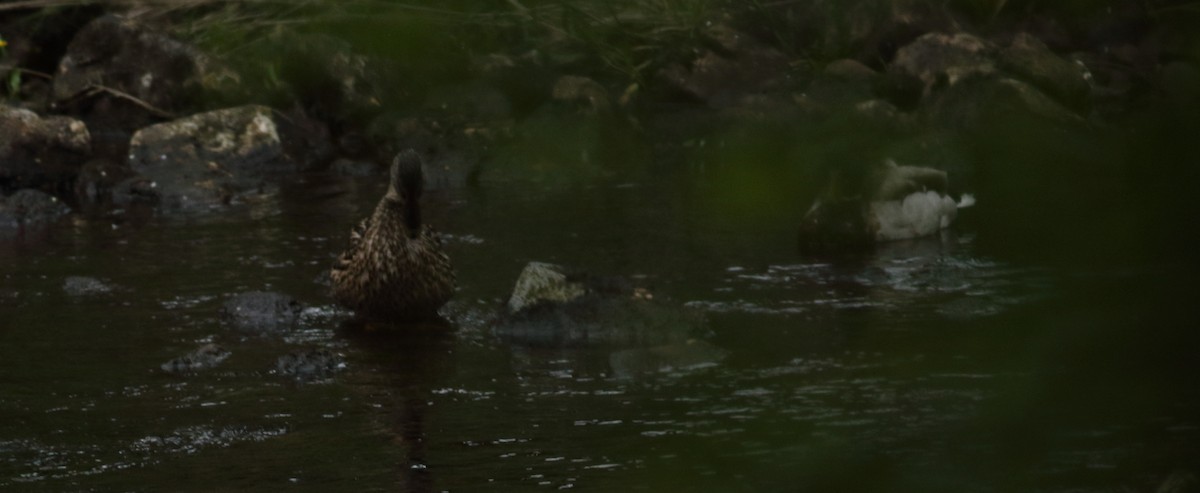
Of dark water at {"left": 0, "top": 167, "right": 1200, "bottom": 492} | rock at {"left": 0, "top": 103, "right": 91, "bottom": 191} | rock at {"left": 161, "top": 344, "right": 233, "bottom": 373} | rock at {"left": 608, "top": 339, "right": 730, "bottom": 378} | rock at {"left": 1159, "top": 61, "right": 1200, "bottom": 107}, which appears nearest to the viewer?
rock at {"left": 1159, "top": 61, "right": 1200, "bottom": 107}

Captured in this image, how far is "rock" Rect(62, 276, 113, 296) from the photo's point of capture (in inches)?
352

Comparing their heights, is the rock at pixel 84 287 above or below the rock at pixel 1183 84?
below

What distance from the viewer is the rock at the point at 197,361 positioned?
7.10 m

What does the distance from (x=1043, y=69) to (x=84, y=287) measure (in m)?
4.86

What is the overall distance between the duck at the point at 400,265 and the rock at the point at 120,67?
7.37m

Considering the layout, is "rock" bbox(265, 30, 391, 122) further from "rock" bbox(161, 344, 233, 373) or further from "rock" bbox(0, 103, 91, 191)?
"rock" bbox(0, 103, 91, 191)

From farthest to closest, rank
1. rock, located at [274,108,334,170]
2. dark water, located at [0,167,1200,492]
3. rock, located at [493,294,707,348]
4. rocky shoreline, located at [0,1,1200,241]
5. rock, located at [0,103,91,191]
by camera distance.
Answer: rock, located at [274,108,334,170] < rock, located at [0,103,91,191] < rock, located at [493,294,707,348] < rocky shoreline, located at [0,1,1200,241] < dark water, located at [0,167,1200,492]

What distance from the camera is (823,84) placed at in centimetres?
215

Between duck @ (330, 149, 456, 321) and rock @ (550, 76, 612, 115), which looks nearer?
rock @ (550, 76, 612, 115)

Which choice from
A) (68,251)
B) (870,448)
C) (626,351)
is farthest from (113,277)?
(870,448)

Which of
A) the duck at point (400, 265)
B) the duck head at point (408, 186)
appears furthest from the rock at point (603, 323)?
the duck head at point (408, 186)

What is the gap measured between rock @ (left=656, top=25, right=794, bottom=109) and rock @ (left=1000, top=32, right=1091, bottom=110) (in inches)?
25.8

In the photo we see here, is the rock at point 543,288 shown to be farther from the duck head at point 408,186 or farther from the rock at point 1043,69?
the rock at point 1043,69

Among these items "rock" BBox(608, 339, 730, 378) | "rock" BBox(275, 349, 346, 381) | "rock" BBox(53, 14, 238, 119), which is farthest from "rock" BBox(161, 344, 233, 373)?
"rock" BBox(53, 14, 238, 119)
